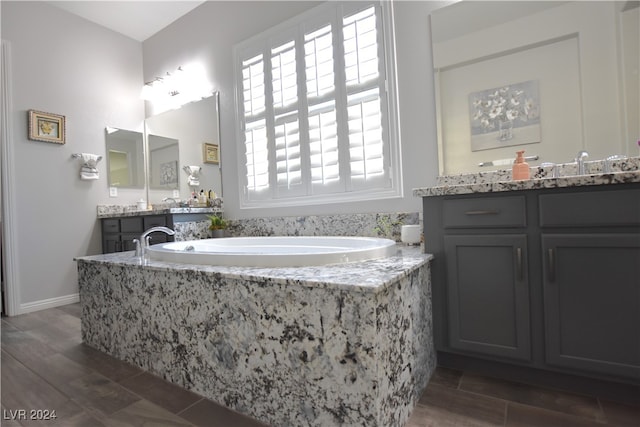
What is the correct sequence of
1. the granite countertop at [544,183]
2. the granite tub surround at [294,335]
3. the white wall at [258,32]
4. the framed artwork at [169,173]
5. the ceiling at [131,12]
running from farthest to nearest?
the framed artwork at [169,173] → the ceiling at [131,12] → the white wall at [258,32] → the granite countertop at [544,183] → the granite tub surround at [294,335]

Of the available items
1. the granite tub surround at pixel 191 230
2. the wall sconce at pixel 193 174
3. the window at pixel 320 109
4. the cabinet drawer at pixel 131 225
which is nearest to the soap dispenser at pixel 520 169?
the window at pixel 320 109

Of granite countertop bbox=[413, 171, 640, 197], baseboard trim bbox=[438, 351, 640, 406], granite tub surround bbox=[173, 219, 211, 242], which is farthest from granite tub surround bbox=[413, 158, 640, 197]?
granite tub surround bbox=[173, 219, 211, 242]

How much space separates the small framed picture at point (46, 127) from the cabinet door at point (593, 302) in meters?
3.90

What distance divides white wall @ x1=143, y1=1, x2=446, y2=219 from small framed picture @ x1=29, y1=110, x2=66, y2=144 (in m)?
1.15

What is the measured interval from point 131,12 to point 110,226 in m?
2.19

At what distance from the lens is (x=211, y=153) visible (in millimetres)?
3229

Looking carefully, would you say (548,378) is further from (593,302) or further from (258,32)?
(258,32)

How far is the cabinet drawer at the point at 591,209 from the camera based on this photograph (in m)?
1.19

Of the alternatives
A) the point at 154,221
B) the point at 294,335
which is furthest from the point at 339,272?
the point at 154,221

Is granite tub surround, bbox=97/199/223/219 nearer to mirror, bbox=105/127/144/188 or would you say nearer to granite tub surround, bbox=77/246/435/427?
mirror, bbox=105/127/144/188

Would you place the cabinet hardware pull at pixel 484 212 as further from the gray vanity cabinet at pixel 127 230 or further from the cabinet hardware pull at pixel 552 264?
the gray vanity cabinet at pixel 127 230

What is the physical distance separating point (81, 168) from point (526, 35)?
385cm

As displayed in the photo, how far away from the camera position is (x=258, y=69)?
2.92m

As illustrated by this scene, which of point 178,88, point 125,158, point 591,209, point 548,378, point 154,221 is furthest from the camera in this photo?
point 125,158
